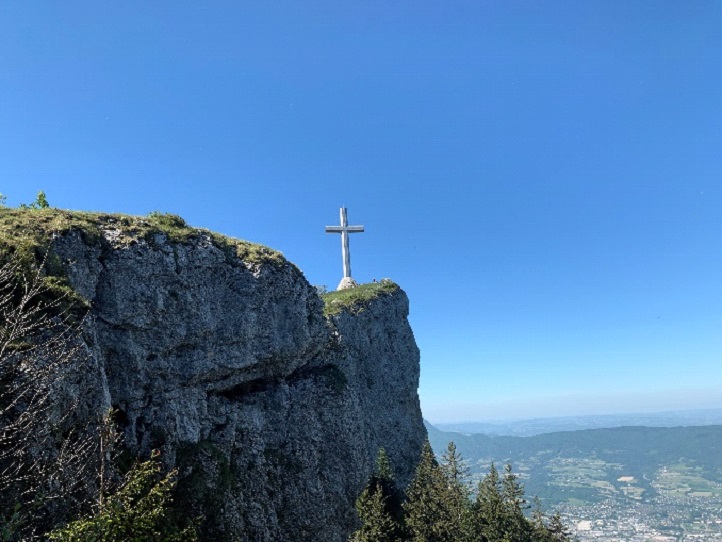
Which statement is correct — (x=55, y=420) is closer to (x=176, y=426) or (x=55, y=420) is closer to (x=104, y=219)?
(x=176, y=426)

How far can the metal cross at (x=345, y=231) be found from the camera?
6328 centimetres

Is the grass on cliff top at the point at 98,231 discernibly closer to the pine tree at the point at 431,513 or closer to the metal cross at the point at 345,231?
the pine tree at the point at 431,513

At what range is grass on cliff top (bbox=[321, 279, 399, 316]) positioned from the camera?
157 feet

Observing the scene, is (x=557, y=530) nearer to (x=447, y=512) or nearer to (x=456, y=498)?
(x=456, y=498)

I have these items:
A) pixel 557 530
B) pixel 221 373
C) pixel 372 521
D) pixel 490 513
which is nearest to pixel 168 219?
pixel 221 373

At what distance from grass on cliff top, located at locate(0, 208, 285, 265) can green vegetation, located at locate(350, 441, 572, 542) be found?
2186cm

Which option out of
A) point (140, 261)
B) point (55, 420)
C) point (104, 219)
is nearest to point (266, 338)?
point (140, 261)

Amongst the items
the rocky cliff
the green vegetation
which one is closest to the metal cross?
the rocky cliff

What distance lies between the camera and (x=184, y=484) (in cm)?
2370

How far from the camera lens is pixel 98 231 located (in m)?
23.6

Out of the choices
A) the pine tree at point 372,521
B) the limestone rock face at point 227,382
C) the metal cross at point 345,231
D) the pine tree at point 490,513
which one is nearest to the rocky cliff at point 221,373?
A: the limestone rock face at point 227,382

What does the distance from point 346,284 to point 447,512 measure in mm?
33822

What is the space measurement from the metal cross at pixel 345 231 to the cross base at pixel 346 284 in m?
0.79

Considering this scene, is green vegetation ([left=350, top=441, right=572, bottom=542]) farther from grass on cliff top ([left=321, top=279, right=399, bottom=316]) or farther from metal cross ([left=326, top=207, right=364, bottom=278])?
metal cross ([left=326, top=207, right=364, bottom=278])
